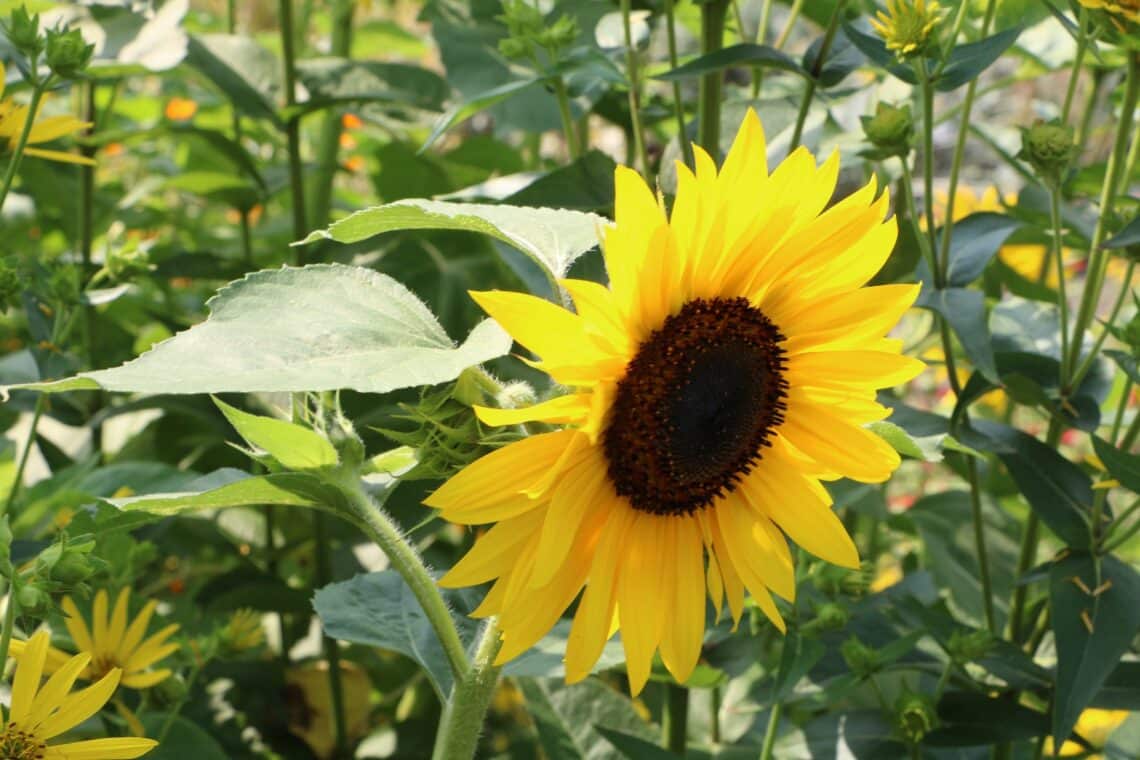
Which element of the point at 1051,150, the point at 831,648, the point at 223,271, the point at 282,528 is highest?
the point at 1051,150

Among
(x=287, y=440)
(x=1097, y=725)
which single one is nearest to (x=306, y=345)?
(x=287, y=440)

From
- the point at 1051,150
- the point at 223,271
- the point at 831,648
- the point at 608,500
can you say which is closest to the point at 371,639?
→ the point at 608,500

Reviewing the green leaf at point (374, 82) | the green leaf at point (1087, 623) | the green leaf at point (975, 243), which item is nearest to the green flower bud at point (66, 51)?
the green leaf at point (374, 82)

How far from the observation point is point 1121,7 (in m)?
0.81

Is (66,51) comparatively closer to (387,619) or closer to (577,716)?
(387,619)

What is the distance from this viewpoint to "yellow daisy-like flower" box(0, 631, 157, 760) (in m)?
0.59

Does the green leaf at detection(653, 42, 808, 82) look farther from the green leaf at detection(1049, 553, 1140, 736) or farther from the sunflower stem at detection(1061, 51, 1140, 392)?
the green leaf at detection(1049, 553, 1140, 736)

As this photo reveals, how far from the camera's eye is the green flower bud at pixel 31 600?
0.58m

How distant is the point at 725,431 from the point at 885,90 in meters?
0.63

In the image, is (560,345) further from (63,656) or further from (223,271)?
(223,271)

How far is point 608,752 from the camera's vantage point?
0.94 m

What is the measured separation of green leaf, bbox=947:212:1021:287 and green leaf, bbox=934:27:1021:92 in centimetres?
12

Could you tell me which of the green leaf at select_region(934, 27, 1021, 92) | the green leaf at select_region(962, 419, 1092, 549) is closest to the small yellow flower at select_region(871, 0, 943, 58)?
the green leaf at select_region(934, 27, 1021, 92)

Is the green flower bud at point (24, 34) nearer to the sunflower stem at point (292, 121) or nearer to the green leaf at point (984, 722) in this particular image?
the sunflower stem at point (292, 121)
